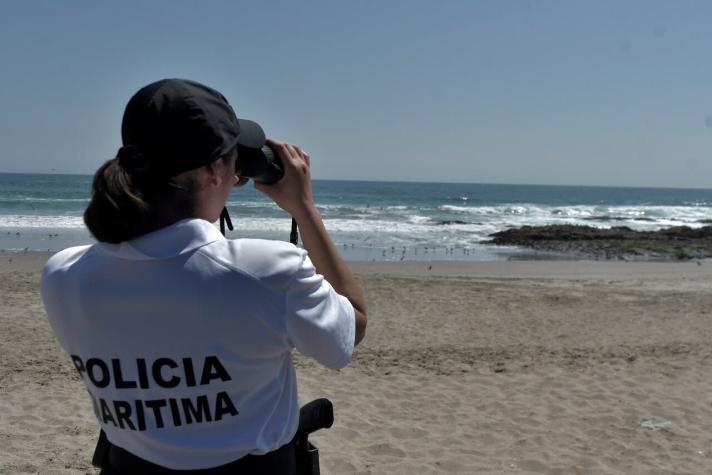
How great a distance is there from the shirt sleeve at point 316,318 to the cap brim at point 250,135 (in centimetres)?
25

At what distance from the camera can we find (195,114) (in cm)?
124

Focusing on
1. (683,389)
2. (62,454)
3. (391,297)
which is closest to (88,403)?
(62,454)

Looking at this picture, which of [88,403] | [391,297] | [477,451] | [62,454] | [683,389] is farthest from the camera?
[391,297]

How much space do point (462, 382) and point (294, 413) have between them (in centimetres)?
563

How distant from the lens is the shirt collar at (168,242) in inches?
47.7

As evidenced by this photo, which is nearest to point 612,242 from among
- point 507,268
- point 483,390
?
point 507,268

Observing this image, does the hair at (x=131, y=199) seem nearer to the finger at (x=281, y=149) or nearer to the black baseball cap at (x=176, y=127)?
the black baseball cap at (x=176, y=127)

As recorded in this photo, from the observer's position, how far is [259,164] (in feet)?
4.57

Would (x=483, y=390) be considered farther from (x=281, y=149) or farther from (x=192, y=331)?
(x=192, y=331)

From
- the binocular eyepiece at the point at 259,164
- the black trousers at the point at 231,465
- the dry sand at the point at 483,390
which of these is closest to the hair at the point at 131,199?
the binocular eyepiece at the point at 259,164

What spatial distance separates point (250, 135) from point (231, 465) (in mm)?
622

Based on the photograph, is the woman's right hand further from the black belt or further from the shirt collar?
the black belt

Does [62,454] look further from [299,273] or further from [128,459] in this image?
[299,273]

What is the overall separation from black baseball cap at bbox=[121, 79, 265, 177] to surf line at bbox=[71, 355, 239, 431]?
34cm
